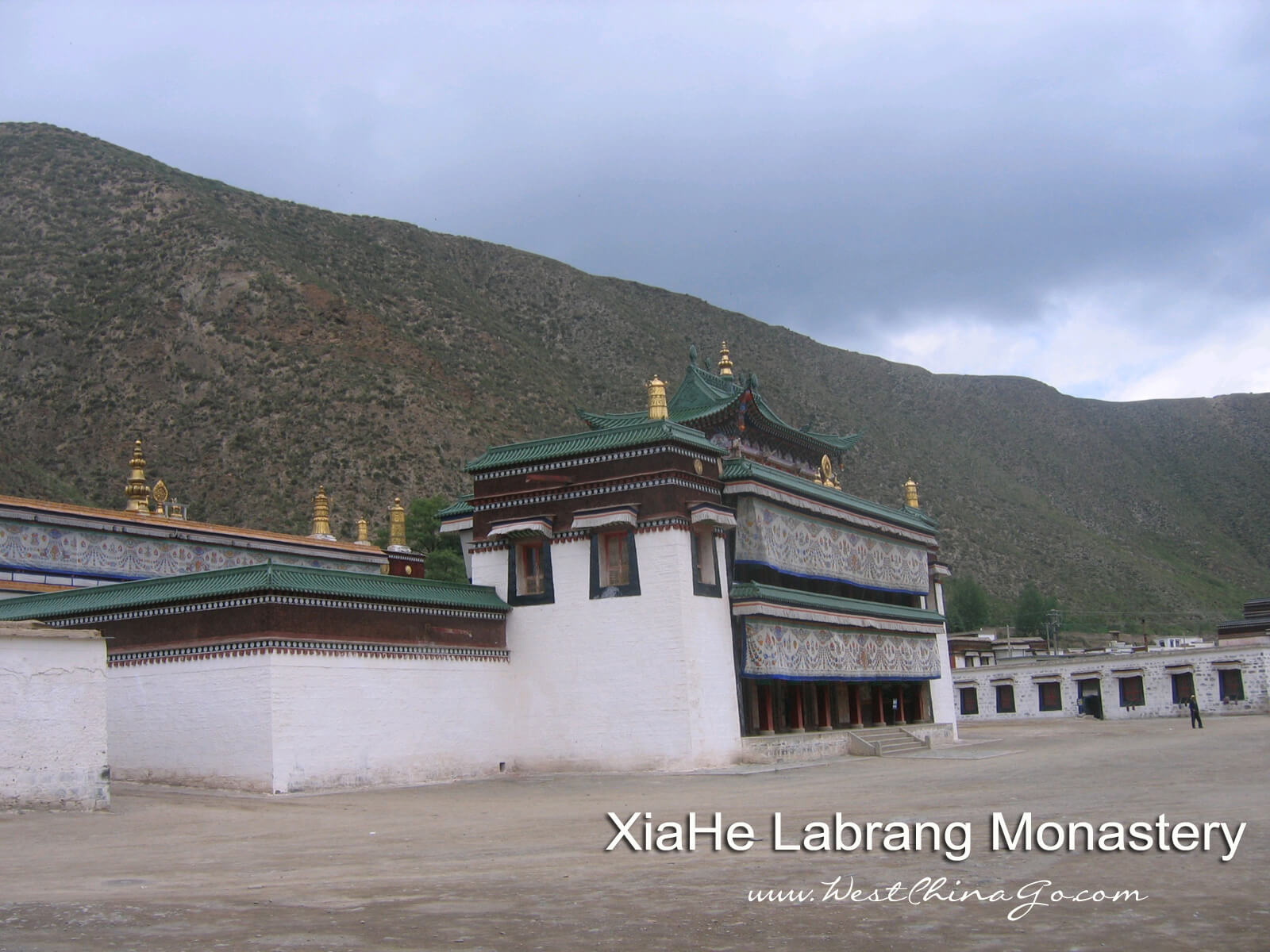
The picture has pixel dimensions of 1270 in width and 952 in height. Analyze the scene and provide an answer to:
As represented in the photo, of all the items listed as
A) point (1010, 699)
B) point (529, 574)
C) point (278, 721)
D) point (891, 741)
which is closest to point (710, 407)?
point (529, 574)

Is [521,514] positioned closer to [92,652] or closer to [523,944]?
[92,652]

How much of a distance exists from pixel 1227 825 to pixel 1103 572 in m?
90.7

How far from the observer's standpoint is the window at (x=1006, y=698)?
5825 centimetres

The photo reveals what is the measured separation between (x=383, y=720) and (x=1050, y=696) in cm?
4096

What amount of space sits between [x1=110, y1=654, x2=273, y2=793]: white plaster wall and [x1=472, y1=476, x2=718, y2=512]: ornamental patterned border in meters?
7.98

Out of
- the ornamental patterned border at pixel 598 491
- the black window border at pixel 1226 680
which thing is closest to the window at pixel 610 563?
the ornamental patterned border at pixel 598 491

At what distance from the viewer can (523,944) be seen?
7.84 m

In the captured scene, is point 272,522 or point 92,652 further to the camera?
point 272,522

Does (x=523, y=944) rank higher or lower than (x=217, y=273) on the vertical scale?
lower

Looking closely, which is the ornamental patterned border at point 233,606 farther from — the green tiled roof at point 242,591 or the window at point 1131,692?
the window at point 1131,692

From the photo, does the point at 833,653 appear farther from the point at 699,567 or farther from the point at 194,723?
the point at 194,723

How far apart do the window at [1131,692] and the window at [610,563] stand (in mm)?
36092

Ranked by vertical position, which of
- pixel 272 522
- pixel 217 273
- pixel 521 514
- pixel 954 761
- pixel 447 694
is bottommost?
pixel 954 761

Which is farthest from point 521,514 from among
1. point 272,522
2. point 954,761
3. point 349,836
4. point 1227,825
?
point 272,522
